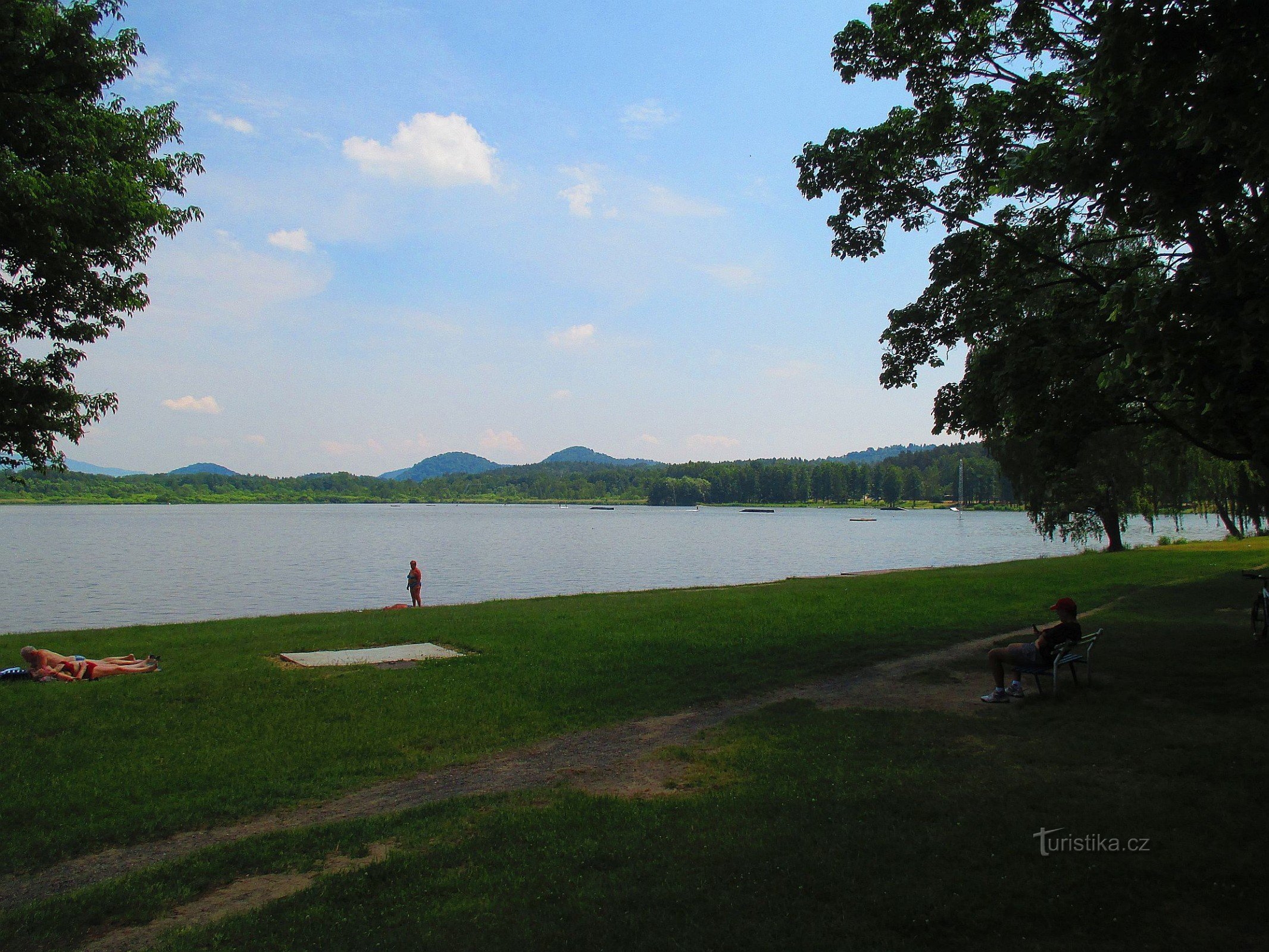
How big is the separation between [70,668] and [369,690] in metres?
4.98

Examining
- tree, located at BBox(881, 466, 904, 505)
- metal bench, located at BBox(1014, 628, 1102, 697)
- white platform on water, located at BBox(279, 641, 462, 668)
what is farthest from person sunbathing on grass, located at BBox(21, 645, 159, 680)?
tree, located at BBox(881, 466, 904, 505)

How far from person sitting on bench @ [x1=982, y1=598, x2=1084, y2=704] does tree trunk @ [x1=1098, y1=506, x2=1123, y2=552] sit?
3081 cm

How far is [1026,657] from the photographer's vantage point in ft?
31.0

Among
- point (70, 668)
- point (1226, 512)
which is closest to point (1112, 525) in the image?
point (1226, 512)

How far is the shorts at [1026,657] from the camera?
30.9 feet

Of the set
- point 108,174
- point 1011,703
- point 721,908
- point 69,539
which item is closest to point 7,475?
point 108,174

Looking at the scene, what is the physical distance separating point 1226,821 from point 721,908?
3630mm

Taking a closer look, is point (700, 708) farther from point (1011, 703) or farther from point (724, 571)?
point (724, 571)

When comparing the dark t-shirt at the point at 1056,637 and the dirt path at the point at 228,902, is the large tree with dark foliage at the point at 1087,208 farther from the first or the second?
the dirt path at the point at 228,902

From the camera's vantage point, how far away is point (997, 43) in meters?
11.3

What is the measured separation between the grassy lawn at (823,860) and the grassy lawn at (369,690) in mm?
1690

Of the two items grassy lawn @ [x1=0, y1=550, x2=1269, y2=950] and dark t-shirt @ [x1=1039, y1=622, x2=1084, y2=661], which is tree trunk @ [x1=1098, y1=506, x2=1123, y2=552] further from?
grassy lawn @ [x1=0, y1=550, x2=1269, y2=950]

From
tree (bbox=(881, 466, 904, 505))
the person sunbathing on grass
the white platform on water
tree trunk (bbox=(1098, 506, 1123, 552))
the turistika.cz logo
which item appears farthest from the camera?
tree (bbox=(881, 466, 904, 505))

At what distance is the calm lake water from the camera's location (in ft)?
113
